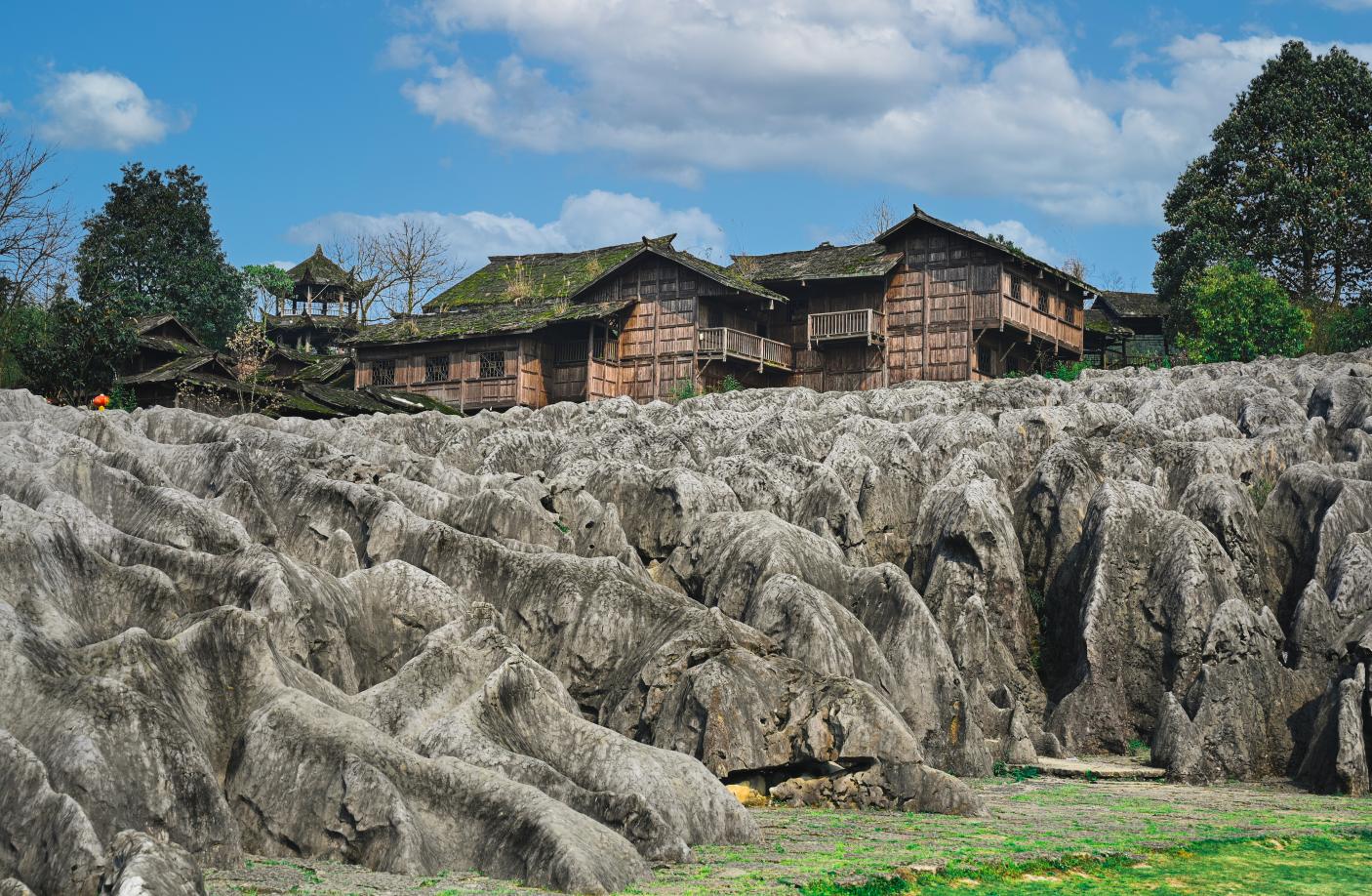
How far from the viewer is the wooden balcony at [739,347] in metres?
52.2

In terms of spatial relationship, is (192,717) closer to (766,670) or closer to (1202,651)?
(766,670)

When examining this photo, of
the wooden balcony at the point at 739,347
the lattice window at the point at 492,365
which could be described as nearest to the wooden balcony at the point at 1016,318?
the wooden balcony at the point at 739,347

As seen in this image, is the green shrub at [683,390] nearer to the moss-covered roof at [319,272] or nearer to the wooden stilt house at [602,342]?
the wooden stilt house at [602,342]

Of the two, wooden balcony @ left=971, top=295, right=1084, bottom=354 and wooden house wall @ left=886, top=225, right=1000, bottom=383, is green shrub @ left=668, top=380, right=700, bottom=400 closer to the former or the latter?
wooden house wall @ left=886, top=225, right=1000, bottom=383

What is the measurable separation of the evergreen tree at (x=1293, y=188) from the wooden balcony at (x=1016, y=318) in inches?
191

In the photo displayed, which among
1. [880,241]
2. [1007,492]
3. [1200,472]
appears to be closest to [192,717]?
[1007,492]

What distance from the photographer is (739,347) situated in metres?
52.7

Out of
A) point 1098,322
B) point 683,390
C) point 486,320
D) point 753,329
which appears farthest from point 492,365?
point 1098,322

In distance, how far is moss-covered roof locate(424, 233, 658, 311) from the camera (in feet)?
191

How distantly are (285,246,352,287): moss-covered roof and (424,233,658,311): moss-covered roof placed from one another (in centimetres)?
2513

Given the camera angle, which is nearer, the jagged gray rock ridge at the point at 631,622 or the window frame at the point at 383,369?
the jagged gray rock ridge at the point at 631,622

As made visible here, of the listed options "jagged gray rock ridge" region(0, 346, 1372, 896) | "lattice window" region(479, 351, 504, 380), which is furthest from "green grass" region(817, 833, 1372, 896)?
"lattice window" region(479, 351, 504, 380)

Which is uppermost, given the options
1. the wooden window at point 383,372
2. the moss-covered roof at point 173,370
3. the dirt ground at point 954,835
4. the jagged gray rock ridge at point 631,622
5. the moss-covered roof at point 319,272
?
the moss-covered roof at point 319,272

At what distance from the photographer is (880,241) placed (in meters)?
53.5
